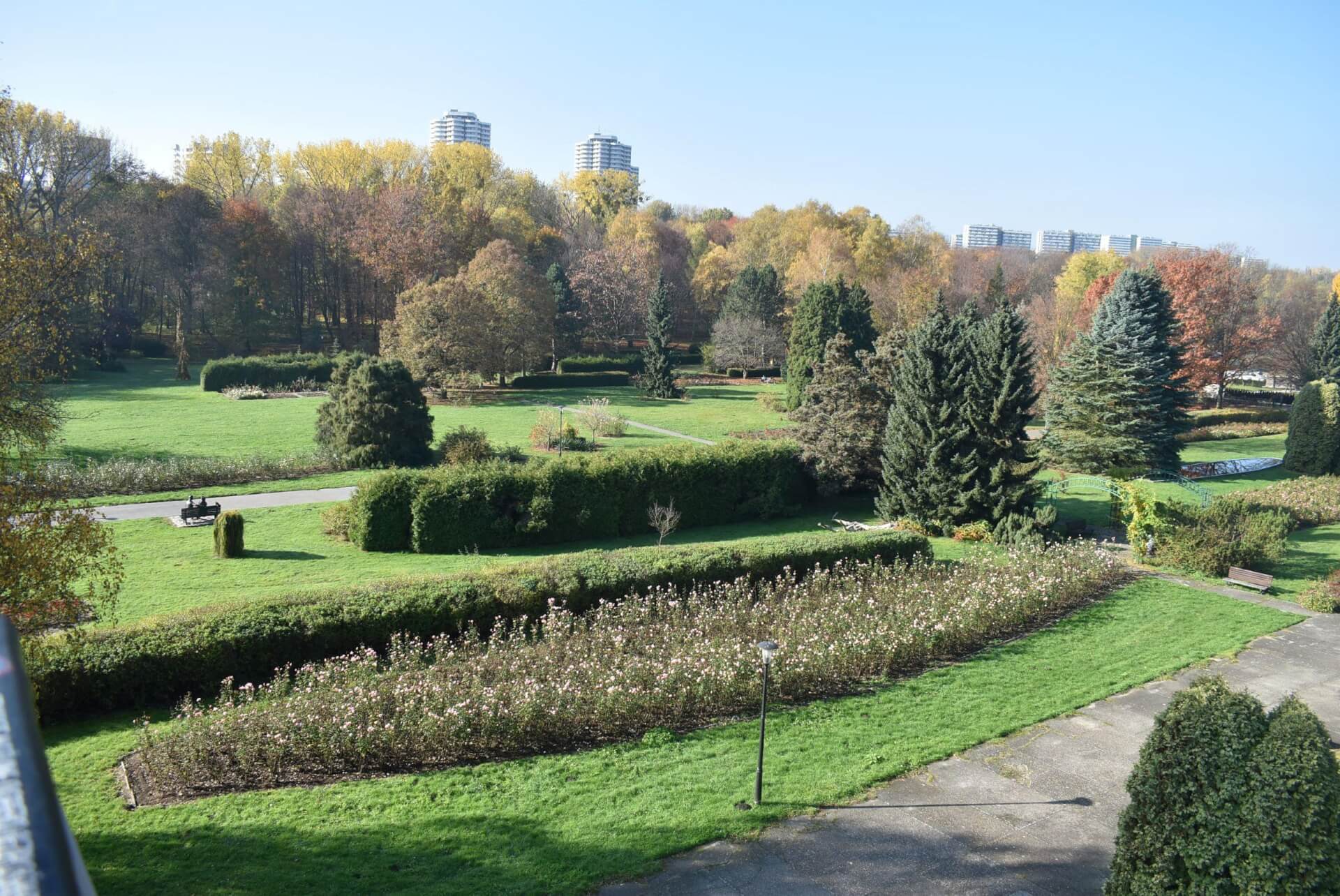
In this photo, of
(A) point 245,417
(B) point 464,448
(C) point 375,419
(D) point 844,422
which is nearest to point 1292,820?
(D) point 844,422

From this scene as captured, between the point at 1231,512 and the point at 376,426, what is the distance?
22.9 m

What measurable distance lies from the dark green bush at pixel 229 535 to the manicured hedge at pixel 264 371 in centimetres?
2664

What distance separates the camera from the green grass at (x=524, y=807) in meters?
7.24

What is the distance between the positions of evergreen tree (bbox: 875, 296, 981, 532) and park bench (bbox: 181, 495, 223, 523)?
16129 mm

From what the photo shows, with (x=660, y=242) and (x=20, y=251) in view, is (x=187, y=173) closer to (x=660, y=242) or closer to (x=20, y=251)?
(x=660, y=242)

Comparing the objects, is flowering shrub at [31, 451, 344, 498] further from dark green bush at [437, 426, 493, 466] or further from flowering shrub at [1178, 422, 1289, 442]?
flowering shrub at [1178, 422, 1289, 442]

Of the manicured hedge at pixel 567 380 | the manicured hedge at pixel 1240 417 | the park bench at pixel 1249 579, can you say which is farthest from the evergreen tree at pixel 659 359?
the park bench at pixel 1249 579

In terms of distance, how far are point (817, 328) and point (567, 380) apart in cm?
1671

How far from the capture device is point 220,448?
28.4 metres

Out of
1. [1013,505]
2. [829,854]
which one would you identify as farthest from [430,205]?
[829,854]

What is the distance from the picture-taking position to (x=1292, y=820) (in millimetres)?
5840

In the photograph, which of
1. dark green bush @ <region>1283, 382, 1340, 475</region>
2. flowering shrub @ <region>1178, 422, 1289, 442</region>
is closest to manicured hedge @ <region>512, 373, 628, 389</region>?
flowering shrub @ <region>1178, 422, 1289, 442</region>

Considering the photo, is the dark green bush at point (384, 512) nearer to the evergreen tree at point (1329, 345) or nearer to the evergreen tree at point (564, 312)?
the evergreen tree at point (564, 312)

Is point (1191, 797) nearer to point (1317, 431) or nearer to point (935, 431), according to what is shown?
point (935, 431)
